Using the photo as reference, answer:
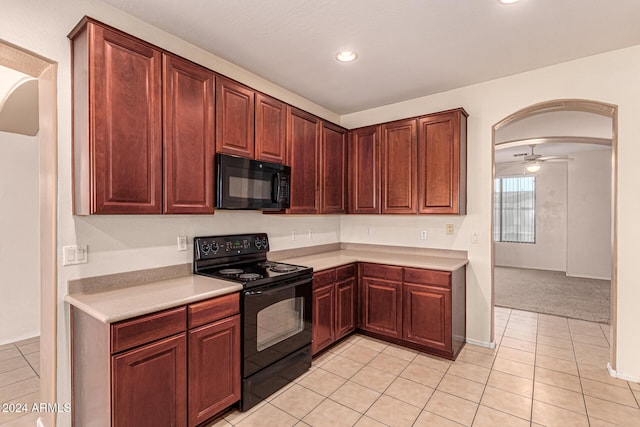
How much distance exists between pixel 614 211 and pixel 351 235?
2680mm

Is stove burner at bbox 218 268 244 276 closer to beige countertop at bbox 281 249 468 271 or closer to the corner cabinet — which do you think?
beige countertop at bbox 281 249 468 271

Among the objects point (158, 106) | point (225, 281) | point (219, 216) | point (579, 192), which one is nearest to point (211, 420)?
point (225, 281)

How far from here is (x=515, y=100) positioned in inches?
124

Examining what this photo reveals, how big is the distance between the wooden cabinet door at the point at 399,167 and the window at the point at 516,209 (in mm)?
5540

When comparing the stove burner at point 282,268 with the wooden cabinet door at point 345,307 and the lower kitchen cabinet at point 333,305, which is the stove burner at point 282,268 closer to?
the lower kitchen cabinet at point 333,305

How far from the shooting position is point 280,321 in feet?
8.32

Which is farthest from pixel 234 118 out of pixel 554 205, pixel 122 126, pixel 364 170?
pixel 554 205

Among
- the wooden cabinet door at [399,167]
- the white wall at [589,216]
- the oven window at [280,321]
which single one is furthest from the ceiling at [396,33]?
the white wall at [589,216]

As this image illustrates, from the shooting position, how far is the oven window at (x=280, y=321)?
93.3 inches

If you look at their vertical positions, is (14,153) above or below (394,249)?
above

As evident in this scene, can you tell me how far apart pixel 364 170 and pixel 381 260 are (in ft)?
3.69

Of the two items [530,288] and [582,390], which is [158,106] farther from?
[530,288]

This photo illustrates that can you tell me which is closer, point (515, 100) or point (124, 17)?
point (124, 17)

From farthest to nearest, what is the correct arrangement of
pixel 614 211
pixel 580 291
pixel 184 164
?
pixel 580 291, pixel 614 211, pixel 184 164
